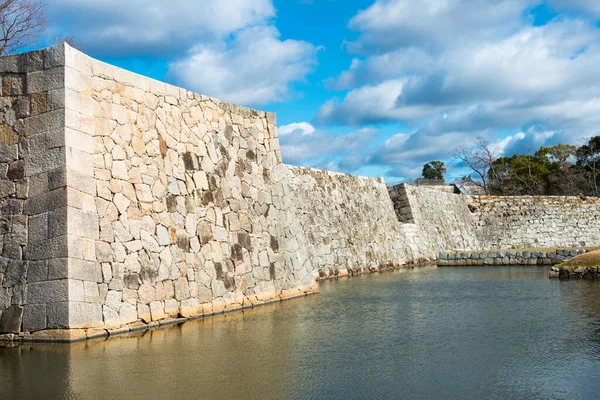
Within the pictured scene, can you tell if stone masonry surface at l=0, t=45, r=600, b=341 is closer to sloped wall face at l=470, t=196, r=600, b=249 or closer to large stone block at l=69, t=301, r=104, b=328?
large stone block at l=69, t=301, r=104, b=328

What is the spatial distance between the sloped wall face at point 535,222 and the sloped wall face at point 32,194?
2991cm

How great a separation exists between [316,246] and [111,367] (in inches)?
526

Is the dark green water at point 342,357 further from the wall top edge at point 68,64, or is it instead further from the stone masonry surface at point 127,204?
the wall top edge at point 68,64

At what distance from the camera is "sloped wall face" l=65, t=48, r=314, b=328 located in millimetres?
8867

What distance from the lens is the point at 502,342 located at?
7660 millimetres

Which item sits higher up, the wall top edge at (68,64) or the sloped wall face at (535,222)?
the wall top edge at (68,64)

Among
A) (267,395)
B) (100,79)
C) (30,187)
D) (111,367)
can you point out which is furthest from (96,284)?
(267,395)

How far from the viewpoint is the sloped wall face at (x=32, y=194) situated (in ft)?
27.2

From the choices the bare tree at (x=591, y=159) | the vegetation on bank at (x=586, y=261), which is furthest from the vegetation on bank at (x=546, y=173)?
the vegetation on bank at (x=586, y=261)

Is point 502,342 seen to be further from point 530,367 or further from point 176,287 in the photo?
point 176,287

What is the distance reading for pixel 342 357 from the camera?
7090mm

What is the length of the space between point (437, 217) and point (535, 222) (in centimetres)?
773

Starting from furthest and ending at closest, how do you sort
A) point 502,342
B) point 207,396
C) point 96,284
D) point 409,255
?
point 409,255 → point 96,284 → point 502,342 → point 207,396

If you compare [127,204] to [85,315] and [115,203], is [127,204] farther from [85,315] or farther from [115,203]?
[85,315]
